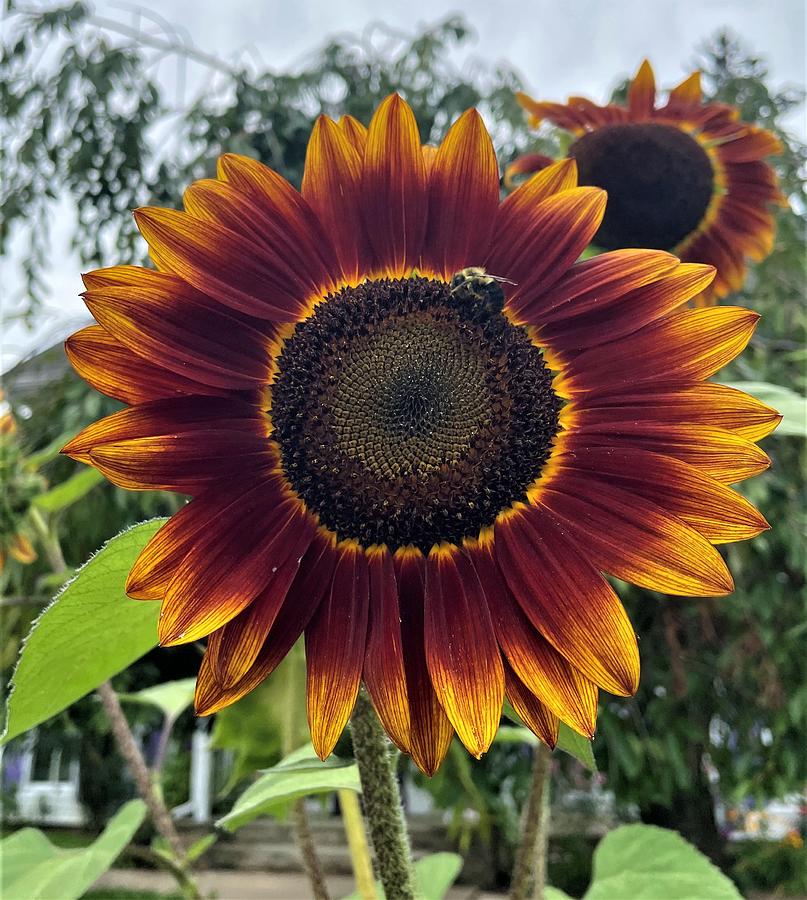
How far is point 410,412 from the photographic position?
351mm

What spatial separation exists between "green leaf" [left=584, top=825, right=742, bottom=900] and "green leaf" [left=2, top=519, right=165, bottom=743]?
41 cm

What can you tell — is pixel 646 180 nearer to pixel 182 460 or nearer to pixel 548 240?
pixel 548 240

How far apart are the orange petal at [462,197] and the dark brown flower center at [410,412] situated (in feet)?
0.05

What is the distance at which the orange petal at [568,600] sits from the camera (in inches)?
11.7

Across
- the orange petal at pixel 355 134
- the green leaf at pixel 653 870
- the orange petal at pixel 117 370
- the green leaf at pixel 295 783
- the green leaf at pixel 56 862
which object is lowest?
the green leaf at pixel 653 870

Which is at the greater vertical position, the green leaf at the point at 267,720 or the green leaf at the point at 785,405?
the green leaf at the point at 785,405

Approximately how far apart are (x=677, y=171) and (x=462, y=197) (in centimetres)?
42

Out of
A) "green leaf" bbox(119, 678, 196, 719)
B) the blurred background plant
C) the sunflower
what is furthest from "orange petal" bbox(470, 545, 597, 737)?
the blurred background plant

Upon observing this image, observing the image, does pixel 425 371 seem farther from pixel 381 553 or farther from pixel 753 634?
pixel 753 634

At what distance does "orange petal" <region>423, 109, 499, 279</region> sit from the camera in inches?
13.2

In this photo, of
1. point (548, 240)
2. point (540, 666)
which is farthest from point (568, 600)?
point (548, 240)

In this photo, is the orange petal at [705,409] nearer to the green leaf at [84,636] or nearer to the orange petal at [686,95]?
the green leaf at [84,636]

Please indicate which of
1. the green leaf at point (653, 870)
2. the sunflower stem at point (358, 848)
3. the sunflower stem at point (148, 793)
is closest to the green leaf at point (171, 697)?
the sunflower stem at point (148, 793)

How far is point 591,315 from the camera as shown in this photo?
1.13 ft
